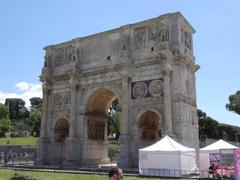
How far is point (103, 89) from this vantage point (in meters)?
28.5

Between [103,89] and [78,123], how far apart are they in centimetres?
410

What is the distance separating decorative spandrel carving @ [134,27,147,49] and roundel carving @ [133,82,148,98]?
346 centimetres

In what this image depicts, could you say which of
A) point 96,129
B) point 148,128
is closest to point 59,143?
point 96,129

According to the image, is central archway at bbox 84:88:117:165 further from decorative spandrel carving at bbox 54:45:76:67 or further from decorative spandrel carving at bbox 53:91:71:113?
decorative spandrel carving at bbox 54:45:76:67

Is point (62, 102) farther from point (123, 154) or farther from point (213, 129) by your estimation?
point (213, 129)

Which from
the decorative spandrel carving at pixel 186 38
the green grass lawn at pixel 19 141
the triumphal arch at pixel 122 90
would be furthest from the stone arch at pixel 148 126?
the green grass lawn at pixel 19 141

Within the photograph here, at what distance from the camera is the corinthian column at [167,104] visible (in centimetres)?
2352

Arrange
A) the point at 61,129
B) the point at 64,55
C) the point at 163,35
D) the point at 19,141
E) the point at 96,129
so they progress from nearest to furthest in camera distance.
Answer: the point at 163,35
the point at 96,129
the point at 61,129
the point at 64,55
the point at 19,141

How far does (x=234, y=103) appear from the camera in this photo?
183 feet

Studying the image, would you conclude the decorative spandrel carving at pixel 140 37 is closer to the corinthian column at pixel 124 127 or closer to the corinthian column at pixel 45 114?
the corinthian column at pixel 124 127

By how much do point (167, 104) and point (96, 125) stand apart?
9.43m

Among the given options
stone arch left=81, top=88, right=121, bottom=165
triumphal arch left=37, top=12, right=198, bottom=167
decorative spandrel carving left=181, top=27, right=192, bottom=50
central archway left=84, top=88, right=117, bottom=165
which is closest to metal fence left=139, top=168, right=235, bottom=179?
triumphal arch left=37, top=12, right=198, bottom=167

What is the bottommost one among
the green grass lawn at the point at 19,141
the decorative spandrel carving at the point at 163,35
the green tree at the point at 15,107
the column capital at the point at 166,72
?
the green grass lawn at the point at 19,141

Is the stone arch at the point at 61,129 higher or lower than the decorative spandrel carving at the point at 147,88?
lower
